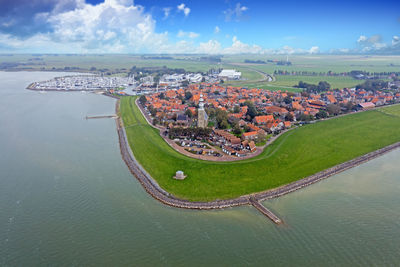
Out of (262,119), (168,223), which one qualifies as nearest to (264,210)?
(168,223)

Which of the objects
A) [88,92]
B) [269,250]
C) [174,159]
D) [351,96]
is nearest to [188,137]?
[174,159]

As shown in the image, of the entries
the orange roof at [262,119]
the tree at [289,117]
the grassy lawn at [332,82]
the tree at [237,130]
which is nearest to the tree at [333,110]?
the tree at [289,117]

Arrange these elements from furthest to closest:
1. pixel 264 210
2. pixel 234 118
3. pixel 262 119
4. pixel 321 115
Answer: pixel 321 115 → pixel 234 118 → pixel 262 119 → pixel 264 210

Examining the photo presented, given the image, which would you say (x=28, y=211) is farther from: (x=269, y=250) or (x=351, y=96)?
(x=351, y=96)

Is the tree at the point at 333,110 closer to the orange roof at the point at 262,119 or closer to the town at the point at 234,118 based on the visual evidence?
the town at the point at 234,118

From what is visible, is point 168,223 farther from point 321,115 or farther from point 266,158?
point 321,115
